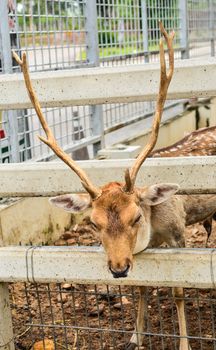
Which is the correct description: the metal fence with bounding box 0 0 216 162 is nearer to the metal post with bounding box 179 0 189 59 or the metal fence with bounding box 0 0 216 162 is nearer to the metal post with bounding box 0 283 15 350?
the metal post with bounding box 179 0 189 59

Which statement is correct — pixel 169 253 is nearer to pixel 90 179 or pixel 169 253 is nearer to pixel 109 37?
pixel 90 179

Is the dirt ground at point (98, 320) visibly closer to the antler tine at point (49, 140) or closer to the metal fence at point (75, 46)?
the antler tine at point (49, 140)

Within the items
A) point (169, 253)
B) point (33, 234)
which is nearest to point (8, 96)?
point (169, 253)

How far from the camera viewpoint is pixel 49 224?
23.0 ft

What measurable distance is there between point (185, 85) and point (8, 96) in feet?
2.99

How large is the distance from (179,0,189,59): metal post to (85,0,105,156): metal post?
398 cm

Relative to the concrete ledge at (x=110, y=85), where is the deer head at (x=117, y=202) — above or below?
below

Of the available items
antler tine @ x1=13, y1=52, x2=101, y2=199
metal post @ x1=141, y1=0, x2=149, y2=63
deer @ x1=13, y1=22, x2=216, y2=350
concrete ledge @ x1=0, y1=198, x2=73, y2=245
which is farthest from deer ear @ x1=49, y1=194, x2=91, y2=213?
metal post @ x1=141, y1=0, x2=149, y2=63

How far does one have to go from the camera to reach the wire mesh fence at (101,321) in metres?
4.66

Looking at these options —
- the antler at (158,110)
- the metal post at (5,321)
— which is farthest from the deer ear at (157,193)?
the metal post at (5,321)

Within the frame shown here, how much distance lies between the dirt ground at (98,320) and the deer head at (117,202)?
51 cm

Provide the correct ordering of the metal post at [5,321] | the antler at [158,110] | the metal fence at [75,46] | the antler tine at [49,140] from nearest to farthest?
the antler at [158,110]
the antler tine at [49,140]
the metal post at [5,321]
the metal fence at [75,46]

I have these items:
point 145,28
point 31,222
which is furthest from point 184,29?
point 31,222

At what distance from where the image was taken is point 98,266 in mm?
→ 3754
